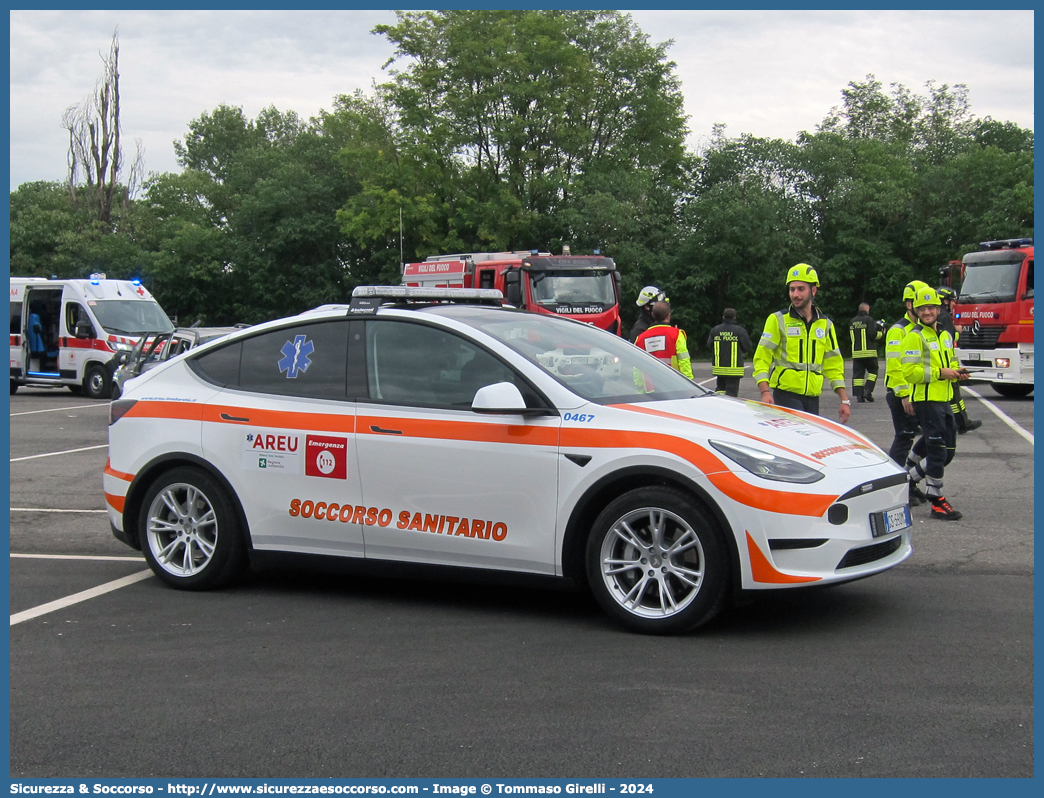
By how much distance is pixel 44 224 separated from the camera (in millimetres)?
57094

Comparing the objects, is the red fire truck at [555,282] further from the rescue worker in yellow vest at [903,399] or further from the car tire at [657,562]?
the car tire at [657,562]

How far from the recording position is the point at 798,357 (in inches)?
330

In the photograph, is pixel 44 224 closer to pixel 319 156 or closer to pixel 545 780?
pixel 319 156

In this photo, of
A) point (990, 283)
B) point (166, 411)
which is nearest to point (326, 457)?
point (166, 411)

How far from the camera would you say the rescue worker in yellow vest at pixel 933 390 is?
332 inches

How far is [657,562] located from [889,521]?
120 cm

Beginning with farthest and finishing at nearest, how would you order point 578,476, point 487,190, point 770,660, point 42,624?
point 487,190
point 42,624
point 578,476
point 770,660

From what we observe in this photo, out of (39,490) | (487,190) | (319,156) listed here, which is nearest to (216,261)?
(319,156)

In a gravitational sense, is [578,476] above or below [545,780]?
above

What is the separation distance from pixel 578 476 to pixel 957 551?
3.23 metres

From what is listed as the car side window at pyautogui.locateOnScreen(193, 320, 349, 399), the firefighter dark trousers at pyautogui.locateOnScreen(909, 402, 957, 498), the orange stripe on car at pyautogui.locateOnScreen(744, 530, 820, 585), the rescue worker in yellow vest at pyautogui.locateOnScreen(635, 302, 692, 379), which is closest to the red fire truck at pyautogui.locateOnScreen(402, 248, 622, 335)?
the rescue worker in yellow vest at pyautogui.locateOnScreen(635, 302, 692, 379)

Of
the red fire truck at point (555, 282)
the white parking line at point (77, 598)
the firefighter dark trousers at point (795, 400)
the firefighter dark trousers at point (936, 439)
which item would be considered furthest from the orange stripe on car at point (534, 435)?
the red fire truck at point (555, 282)

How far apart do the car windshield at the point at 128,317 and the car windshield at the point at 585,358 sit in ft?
67.2

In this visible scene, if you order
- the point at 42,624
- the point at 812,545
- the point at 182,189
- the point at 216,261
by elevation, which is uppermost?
the point at 182,189
